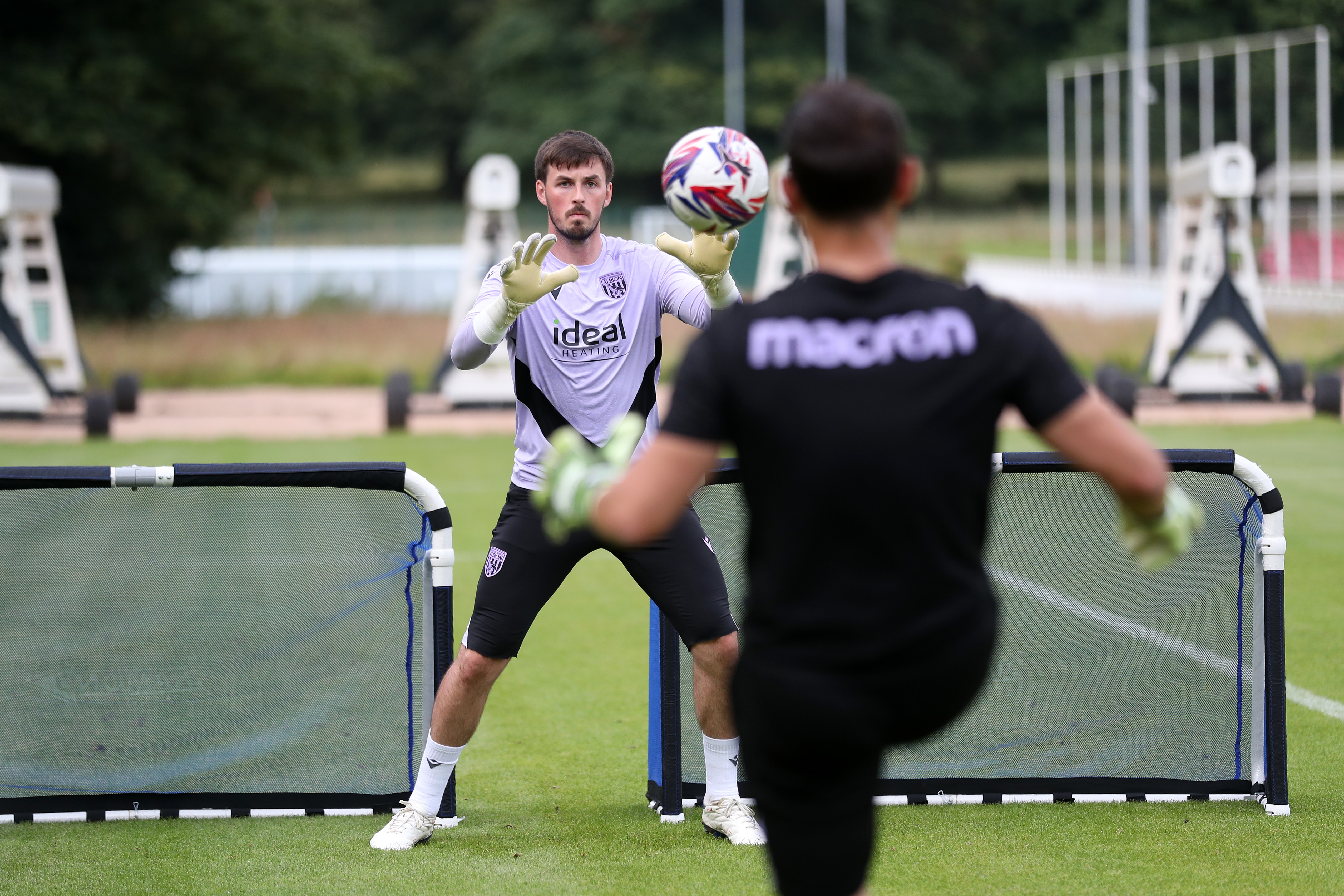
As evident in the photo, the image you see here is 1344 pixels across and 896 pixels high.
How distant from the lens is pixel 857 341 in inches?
101

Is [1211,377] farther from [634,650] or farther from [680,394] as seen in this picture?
[680,394]

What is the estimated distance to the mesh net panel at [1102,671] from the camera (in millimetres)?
5367

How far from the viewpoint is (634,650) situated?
8094mm

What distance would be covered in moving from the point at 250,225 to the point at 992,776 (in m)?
55.3

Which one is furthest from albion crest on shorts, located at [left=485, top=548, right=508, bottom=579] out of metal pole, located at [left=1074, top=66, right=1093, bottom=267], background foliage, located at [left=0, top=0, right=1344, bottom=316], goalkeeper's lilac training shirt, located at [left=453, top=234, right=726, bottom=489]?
metal pole, located at [left=1074, top=66, right=1093, bottom=267]

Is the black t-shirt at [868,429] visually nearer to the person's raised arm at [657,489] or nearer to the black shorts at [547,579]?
the person's raised arm at [657,489]

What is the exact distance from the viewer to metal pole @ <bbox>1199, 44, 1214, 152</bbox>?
33312mm

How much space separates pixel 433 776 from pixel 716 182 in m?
2.19

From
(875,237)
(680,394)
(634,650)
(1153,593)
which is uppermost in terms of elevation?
(875,237)

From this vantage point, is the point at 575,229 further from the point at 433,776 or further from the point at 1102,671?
the point at 1102,671

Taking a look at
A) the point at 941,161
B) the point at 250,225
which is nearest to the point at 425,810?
the point at 250,225

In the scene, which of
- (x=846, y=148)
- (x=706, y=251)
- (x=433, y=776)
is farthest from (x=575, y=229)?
(x=846, y=148)

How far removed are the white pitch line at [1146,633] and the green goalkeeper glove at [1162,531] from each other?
9.49ft

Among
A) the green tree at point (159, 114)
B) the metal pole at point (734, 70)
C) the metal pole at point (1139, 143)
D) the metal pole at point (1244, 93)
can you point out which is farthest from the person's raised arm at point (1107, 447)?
the metal pole at point (734, 70)
